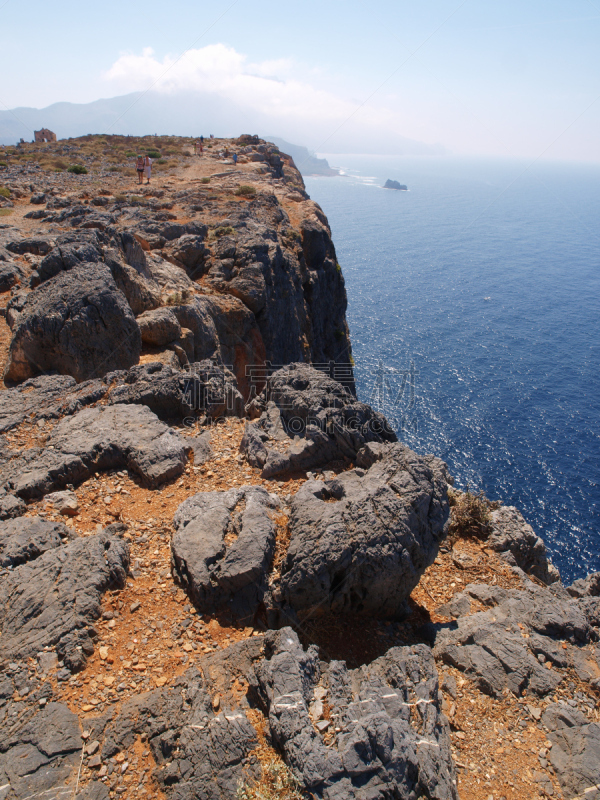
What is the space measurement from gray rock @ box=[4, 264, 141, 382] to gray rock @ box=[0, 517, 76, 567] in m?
8.11

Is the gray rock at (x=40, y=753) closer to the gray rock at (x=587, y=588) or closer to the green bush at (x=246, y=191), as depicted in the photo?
the gray rock at (x=587, y=588)

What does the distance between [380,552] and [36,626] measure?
6.65 meters

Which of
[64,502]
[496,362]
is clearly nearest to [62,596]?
[64,502]

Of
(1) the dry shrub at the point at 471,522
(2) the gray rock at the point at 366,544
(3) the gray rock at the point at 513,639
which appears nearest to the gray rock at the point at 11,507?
(2) the gray rock at the point at 366,544

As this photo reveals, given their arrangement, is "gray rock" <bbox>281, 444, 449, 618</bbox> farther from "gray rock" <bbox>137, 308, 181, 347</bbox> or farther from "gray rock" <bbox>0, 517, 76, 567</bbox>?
"gray rock" <bbox>137, 308, 181, 347</bbox>

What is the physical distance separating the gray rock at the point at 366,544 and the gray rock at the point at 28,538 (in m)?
5.24

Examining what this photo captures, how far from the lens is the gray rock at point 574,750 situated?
7.13 m

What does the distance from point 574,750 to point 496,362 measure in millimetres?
69160

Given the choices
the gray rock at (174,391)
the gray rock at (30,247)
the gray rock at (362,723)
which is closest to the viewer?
the gray rock at (362,723)

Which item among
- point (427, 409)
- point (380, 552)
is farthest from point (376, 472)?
point (427, 409)

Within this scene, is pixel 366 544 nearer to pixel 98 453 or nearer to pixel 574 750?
pixel 574 750

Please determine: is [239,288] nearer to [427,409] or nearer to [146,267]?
[146,267]

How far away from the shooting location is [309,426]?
14164 mm

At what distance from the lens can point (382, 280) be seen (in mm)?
109250
